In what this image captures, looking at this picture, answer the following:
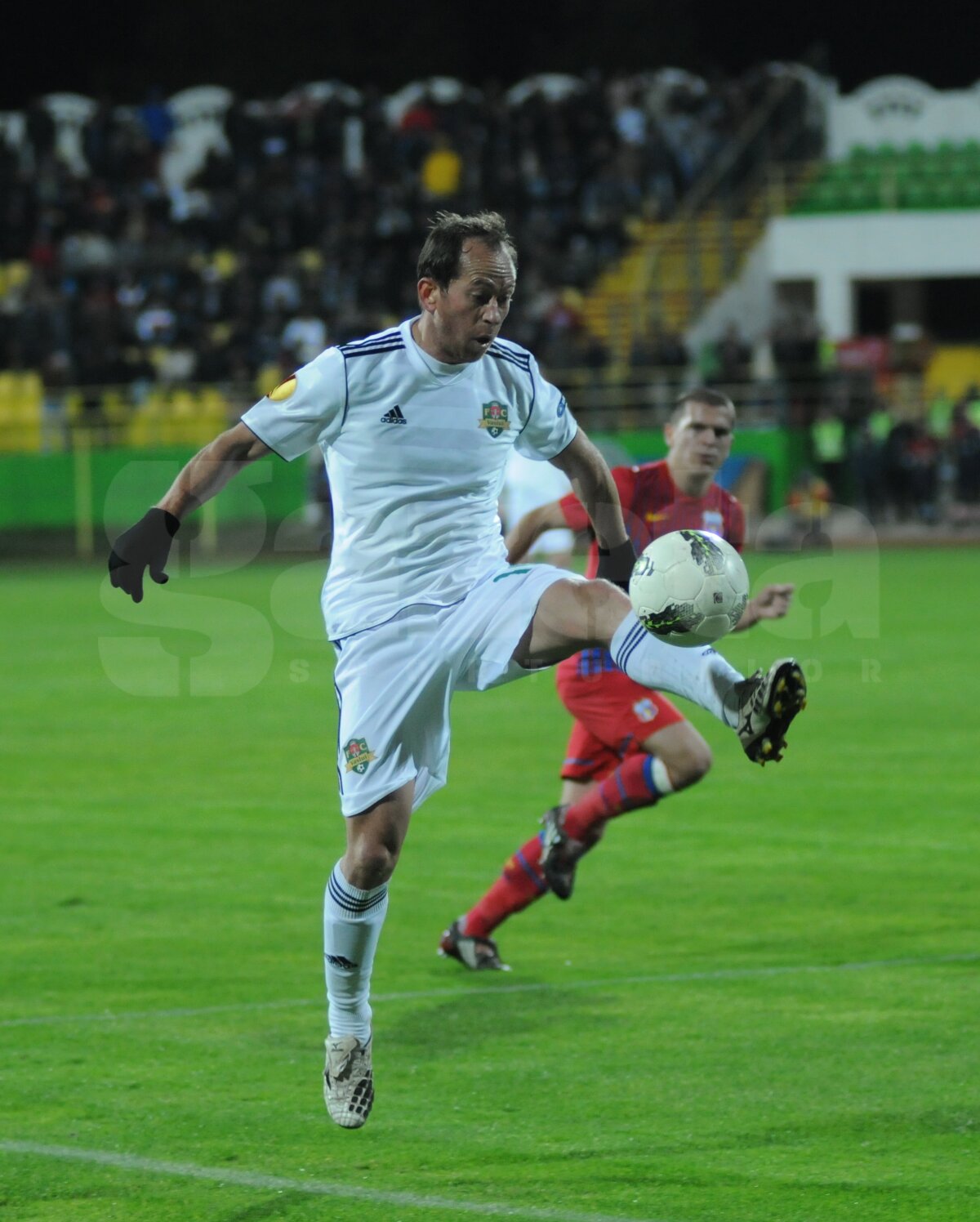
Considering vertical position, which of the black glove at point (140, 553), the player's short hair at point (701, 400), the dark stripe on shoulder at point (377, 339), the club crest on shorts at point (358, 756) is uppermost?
the dark stripe on shoulder at point (377, 339)

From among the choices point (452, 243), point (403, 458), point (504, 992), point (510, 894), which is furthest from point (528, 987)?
point (452, 243)

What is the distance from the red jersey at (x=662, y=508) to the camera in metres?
7.37

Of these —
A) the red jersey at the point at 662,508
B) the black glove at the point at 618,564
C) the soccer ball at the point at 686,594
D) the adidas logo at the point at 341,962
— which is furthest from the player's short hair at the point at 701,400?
the adidas logo at the point at 341,962

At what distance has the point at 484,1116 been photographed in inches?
206

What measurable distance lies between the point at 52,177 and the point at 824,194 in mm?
13295

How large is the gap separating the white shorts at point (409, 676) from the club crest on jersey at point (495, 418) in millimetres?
405

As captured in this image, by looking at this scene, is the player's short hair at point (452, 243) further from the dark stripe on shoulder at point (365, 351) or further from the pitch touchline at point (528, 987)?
the pitch touchline at point (528, 987)

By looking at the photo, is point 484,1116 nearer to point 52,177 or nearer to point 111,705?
point 111,705

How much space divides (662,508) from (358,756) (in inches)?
100

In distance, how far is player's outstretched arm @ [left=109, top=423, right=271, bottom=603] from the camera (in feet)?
16.0

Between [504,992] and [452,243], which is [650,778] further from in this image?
[452,243]

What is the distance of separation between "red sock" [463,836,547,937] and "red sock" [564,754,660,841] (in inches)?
6.4

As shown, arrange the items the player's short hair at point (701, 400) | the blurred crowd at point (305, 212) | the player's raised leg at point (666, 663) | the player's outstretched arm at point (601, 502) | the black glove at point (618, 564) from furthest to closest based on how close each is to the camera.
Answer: the blurred crowd at point (305, 212), the player's short hair at point (701, 400), the black glove at point (618, 564), the player's outstretched arm at point (601, 502), the player's raised leg at point (666, 663)

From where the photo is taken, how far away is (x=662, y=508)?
7.43 m
